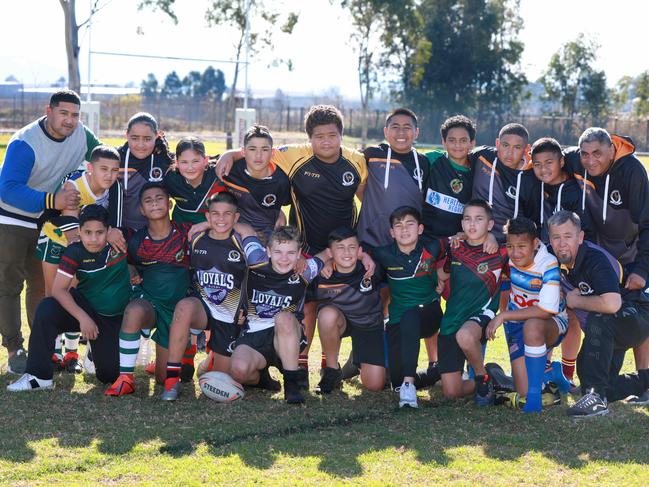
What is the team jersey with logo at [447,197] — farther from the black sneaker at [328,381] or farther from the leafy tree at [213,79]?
the leafy tree at [213,79]

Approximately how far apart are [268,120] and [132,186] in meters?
35.7

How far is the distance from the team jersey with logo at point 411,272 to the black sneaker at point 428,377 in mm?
428

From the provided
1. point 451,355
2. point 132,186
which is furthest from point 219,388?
point 132,186

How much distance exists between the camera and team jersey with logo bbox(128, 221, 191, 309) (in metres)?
5.79

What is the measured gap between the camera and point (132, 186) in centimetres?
612

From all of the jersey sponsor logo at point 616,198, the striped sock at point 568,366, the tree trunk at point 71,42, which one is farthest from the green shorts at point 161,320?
the tree trunk at point 71,42

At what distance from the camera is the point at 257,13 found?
108ft

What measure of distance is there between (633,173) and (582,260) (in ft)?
2.52

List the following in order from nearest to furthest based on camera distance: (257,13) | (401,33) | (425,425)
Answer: (425,425) → (257,13) → (401,33)

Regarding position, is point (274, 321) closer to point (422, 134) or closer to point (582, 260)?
point (582, 260)

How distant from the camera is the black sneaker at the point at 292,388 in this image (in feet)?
→ 17.8

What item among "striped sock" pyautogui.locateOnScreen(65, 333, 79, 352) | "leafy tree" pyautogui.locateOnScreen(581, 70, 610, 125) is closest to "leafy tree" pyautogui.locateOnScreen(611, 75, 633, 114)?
"leafy tree" pyautogui.locateOnScreen(581, 70, 610, 125)

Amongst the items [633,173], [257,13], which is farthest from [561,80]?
[633,173]

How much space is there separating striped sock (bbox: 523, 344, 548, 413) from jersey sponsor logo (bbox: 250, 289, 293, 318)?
1.63 metres
